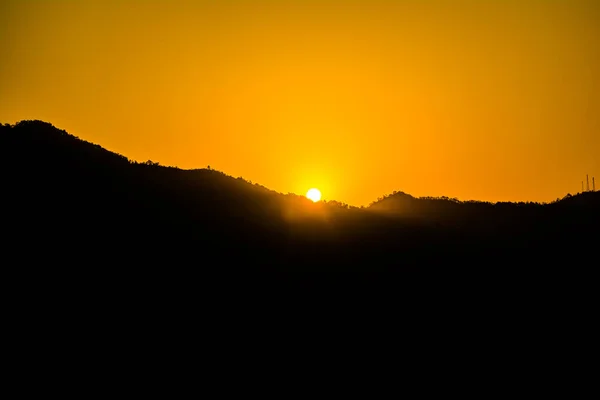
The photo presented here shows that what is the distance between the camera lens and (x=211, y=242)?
46062 millimetres

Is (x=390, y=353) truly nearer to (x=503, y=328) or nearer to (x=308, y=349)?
(x=308, y=349)

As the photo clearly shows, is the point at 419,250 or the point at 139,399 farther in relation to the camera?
the point at 419,250

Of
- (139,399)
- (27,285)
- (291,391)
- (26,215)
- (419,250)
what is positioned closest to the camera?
(139,399)

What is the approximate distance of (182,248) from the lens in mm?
44656

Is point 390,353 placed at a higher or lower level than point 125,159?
lower

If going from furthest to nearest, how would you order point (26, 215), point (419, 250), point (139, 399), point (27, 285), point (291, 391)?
point (419, 250)
point (26, 215)
point (27, 285)
point (291, 391)
point (139, 399)

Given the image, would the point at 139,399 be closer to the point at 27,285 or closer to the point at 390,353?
the point at 27,285

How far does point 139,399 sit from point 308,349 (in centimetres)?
1050

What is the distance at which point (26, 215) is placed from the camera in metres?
44.5

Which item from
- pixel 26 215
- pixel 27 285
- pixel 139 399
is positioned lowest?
pixel 139 399

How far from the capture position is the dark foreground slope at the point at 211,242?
138ft

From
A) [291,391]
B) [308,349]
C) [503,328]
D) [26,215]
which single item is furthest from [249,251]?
[503,328]

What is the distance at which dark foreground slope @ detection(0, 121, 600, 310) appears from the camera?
42.1m

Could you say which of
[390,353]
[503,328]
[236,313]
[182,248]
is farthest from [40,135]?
[503,328]
